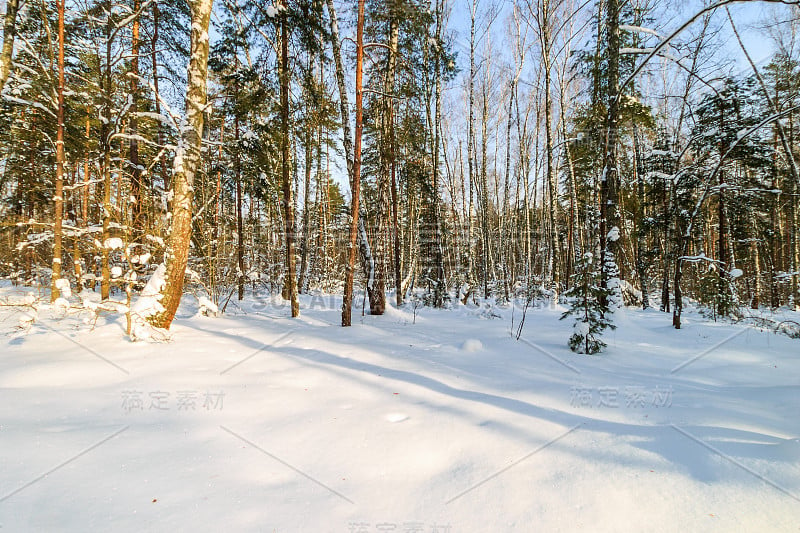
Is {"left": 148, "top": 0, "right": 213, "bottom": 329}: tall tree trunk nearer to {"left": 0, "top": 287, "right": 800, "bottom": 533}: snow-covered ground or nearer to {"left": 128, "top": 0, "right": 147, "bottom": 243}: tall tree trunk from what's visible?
{"left": 128, "top": 0, "right": 147, "bottom": 243}: tall tree trunk

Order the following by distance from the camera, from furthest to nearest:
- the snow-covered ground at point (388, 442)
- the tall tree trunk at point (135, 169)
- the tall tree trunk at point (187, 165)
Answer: the tall tree trunk at point (135, 169), the tall tree trunk at point (187, 165), the snow-covered ground at point (388, 442)

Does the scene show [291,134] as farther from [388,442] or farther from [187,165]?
[388,442]

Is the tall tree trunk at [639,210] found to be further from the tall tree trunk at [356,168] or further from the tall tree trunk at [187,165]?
the tall tree trunk at [187,165]

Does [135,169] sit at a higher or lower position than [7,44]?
lower

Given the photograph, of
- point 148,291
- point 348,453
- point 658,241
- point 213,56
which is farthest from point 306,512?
point 658,241


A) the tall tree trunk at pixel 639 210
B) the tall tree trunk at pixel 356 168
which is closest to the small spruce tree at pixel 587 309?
the tall tree trunk at pixel 356 168

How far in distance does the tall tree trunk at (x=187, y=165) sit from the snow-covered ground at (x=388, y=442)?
120cm

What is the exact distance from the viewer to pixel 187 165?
17.5 feet

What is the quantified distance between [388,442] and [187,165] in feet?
17.9

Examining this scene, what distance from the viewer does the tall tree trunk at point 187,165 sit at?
520 centimetres

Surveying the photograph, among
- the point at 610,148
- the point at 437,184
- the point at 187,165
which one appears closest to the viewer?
the point at 187,165

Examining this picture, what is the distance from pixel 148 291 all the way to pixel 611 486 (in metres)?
5.96

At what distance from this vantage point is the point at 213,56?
8016mm

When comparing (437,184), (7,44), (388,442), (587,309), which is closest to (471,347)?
(587,309)
